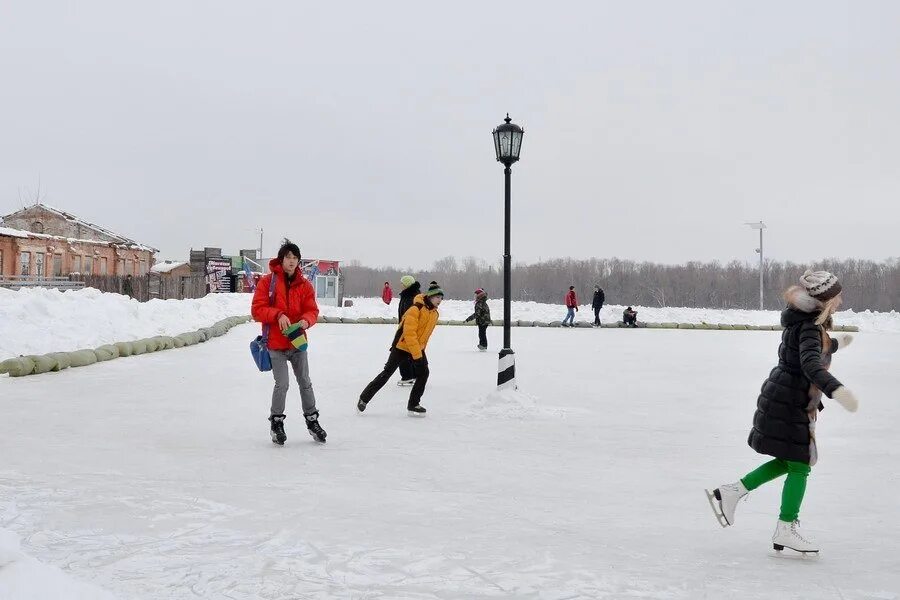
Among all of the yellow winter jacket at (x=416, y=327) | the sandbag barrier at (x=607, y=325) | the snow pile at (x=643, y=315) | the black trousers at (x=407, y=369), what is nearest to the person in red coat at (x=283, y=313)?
the yellow winter jacket at (x=416, y=327)

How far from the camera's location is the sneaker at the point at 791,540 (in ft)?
13.1

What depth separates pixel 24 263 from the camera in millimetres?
44000

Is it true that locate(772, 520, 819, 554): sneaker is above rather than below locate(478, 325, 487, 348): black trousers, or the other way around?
below

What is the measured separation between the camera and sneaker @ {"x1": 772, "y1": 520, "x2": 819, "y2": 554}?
157 inches

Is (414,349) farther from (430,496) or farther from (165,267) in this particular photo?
(165,267)

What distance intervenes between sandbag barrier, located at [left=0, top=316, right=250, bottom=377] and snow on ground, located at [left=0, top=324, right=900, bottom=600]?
639 mm

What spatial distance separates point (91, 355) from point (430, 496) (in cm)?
981

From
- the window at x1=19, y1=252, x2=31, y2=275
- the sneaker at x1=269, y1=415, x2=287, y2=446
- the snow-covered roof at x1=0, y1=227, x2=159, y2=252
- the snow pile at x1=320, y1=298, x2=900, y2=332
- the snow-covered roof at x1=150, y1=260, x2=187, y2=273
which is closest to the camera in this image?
the sneaker at x1=269, y1=415, x2=287, y2=446

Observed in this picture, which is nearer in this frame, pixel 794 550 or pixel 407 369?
pixel 794 550

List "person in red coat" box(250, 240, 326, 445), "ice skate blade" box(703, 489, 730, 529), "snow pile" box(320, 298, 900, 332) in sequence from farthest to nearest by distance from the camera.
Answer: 1. "snow pile" box(320, 298, 900, 332)
2. "person in red coat" box(250, 240, 326, 445)
3. "ice skate blade" box(703, 489, 730, 529)

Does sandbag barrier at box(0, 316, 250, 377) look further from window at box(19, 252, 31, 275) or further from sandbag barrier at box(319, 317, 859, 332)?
window at box(19, 252, 31, 275)

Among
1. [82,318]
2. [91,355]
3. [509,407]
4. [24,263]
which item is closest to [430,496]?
[509,407]

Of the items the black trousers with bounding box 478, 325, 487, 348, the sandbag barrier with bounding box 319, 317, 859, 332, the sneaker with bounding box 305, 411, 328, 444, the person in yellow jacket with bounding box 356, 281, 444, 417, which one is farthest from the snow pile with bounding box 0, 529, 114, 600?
the sandbag barrier with bounding box 319, 317, 859, 332

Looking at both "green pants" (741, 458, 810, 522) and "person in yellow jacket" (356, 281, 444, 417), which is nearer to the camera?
"green pants" (741, 458, 810, 522)
